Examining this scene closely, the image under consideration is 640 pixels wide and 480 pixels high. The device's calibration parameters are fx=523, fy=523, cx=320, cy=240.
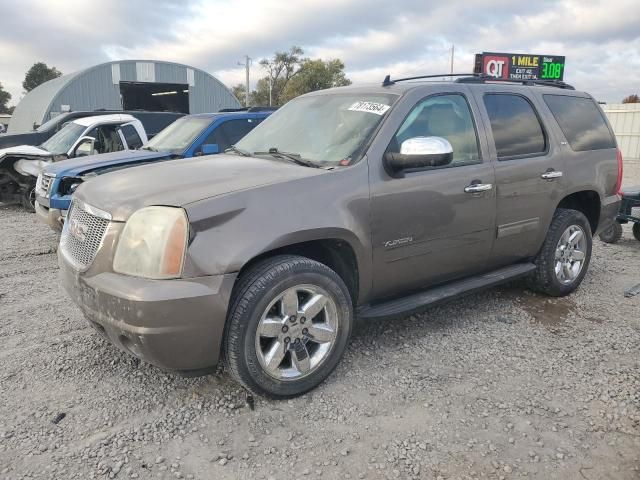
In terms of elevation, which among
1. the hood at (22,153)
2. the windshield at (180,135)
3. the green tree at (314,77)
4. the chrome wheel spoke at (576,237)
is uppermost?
the green tree at (314,77)

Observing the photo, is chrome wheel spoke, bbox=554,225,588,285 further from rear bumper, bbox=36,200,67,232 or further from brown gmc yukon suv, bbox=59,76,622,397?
rear bumper, bbox=36,200,67,232

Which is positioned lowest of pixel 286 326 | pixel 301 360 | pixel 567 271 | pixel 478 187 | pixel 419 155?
pixel 301 360

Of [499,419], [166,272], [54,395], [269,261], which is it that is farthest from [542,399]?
[54,395]

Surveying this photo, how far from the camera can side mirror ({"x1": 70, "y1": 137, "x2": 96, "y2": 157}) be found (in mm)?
9395

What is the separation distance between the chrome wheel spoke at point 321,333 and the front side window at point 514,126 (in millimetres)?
1947

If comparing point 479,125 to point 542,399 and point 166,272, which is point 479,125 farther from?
point 166,272

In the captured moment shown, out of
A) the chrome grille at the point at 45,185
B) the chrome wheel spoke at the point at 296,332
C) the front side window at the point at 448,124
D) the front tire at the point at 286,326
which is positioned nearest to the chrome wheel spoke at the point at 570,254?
the front side window at the point at 448,124

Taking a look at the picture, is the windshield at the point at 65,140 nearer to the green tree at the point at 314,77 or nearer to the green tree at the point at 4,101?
the green tree at the point at 314,77

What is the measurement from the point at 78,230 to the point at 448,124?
2.59 metres

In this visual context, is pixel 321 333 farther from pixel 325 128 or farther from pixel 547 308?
pixel 547 308

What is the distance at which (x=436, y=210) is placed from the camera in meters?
3.54

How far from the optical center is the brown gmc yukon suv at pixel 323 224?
8.80 feet

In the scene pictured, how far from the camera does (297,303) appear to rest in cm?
299

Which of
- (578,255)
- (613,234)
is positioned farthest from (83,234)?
(613,234)
